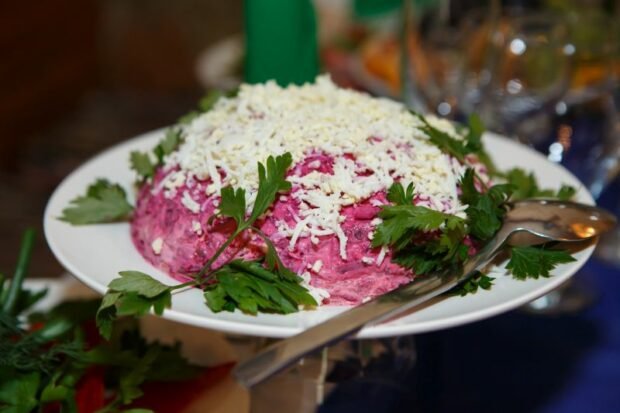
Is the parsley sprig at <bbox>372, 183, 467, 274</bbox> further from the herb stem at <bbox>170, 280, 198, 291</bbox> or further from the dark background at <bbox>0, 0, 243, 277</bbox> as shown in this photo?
the dark background at <bbox>0, 0, 243, 277</bbox>

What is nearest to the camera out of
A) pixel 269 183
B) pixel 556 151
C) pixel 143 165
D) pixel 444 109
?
pixel 269 183

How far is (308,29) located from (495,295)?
83 centimetres

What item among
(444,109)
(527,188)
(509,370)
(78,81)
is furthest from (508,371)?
(78,81)

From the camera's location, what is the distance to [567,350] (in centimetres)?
149

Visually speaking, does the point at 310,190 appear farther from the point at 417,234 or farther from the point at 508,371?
the point at 508,371

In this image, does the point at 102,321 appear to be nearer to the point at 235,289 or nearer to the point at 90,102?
the point at 235,289

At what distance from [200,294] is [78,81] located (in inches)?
137

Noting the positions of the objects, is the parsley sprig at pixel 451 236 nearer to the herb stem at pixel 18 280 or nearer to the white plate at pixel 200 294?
the white plate at pixel 200 294

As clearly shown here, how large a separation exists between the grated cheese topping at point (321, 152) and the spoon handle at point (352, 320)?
0.22 feet

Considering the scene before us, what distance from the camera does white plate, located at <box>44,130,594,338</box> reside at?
93cm

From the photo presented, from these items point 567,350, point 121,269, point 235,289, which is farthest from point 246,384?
point 567,350

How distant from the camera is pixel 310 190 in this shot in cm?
106

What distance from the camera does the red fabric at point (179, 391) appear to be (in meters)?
1.21

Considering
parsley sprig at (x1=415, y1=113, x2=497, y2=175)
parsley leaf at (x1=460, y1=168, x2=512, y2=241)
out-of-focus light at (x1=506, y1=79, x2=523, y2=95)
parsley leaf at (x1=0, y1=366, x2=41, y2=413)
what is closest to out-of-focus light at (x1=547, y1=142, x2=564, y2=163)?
out-of-focus light at (x1=506, y1=79, x2=523, y2=95)
